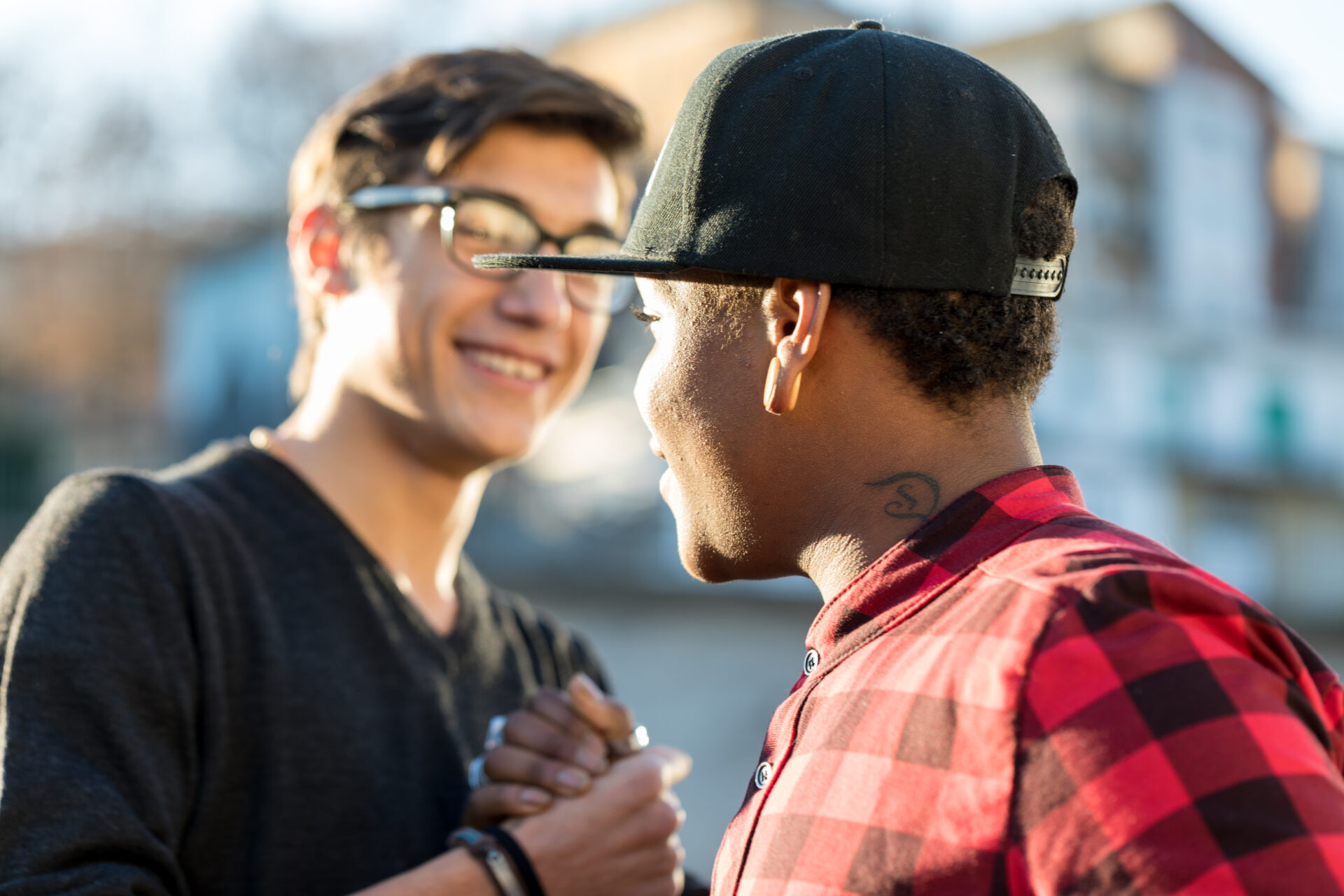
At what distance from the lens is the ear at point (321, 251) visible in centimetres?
292

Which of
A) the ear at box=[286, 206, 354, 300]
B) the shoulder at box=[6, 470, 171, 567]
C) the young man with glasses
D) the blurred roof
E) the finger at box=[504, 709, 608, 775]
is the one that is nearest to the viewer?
the young man with glasses

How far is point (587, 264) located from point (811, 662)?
598 mm

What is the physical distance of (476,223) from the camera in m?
2.78

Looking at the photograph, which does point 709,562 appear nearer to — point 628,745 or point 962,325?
point 962,325

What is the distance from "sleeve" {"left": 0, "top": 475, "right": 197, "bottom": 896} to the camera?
1917 mm

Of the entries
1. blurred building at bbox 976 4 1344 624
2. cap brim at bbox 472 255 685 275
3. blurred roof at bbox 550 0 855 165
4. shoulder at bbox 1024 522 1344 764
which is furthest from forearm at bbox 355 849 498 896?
blurred roof at bbox 550 0 855 165

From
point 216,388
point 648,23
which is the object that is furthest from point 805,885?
point 648,23

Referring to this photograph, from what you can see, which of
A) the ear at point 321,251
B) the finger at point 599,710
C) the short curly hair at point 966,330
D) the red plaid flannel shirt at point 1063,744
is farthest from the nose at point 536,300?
the red plaid flannel shirt at point 1063,744

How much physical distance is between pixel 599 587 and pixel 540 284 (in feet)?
65.5

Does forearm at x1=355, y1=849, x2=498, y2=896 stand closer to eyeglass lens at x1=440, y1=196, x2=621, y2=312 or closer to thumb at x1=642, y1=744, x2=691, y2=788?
thumb at x1=642, y1=744, x2=691, y2=788

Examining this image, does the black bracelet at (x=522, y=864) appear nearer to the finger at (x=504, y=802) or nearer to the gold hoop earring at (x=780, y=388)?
the finger at (x=504, y=802)

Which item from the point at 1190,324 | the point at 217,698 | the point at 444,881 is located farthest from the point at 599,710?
the point at 1190,324

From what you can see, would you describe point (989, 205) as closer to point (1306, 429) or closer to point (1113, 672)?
point (1113, 672)

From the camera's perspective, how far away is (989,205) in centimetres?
157
